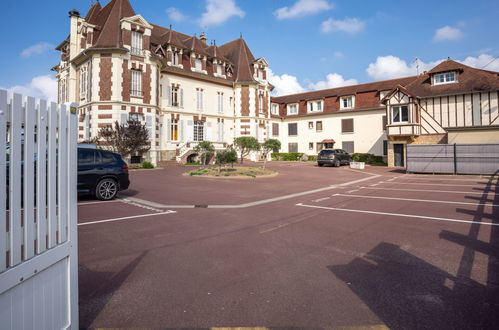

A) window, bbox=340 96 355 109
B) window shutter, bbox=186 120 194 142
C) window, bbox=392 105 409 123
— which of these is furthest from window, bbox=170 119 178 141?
window, bbox=392 105 409 123

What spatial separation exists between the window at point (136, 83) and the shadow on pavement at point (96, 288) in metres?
22.9

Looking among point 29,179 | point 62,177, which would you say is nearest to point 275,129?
point 62,177

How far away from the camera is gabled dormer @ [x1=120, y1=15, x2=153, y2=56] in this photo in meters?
23.4

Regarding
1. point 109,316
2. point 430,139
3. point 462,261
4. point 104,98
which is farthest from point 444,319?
point 430,139

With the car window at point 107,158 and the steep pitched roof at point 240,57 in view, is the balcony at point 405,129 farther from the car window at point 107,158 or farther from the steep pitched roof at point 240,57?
the car window at point 107,158

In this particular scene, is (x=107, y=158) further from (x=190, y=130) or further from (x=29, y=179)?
(x=190, y=130)

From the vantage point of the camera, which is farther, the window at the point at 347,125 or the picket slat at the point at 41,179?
the window at the point at 347,125

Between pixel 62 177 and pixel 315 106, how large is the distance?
37.4 meters

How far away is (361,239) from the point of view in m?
4.86

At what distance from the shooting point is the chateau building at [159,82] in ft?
74.7

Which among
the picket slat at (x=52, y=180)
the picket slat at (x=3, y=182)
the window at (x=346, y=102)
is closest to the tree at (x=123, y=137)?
the picket slat at (x=52, y=180)

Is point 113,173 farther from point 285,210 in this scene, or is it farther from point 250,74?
point 250,74

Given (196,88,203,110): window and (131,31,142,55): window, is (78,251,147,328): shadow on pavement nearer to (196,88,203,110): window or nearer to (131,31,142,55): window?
(131,31,142,55): window

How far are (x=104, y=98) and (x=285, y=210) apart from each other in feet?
68.2
